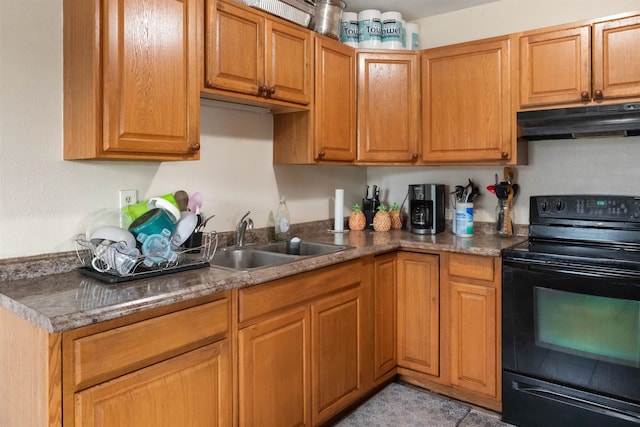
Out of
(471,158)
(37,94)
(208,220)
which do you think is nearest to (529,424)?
(471,158)

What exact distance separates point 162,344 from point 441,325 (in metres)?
1.59

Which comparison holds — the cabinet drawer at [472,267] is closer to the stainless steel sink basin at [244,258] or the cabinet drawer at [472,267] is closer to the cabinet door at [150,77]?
the stainless steel sink basin at [244,258]

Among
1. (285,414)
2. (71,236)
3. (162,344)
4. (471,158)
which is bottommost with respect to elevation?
(285,414)

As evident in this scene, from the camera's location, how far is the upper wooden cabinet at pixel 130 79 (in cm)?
154

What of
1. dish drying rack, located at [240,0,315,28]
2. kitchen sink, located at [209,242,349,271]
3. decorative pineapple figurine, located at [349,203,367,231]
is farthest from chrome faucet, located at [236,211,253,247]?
dish drying rack, located at [240,0,315,28]

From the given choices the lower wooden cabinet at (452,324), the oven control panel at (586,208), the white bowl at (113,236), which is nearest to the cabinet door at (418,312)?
the lower wooden cabinet at (452,324)

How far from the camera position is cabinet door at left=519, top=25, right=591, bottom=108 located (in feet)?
7.24

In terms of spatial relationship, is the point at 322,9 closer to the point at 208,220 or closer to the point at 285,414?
the point at 208,220

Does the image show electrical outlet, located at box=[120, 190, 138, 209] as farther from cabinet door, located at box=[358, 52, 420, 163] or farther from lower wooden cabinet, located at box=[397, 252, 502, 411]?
lower wooden cabinet, located at box=[397, 252, 502, 411]

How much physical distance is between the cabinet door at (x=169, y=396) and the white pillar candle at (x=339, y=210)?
144 cm

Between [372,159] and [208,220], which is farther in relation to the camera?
[372,159]

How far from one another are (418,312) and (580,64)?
1.55 metres

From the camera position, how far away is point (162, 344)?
1.39m

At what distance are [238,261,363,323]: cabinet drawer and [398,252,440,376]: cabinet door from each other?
40 centimetres
